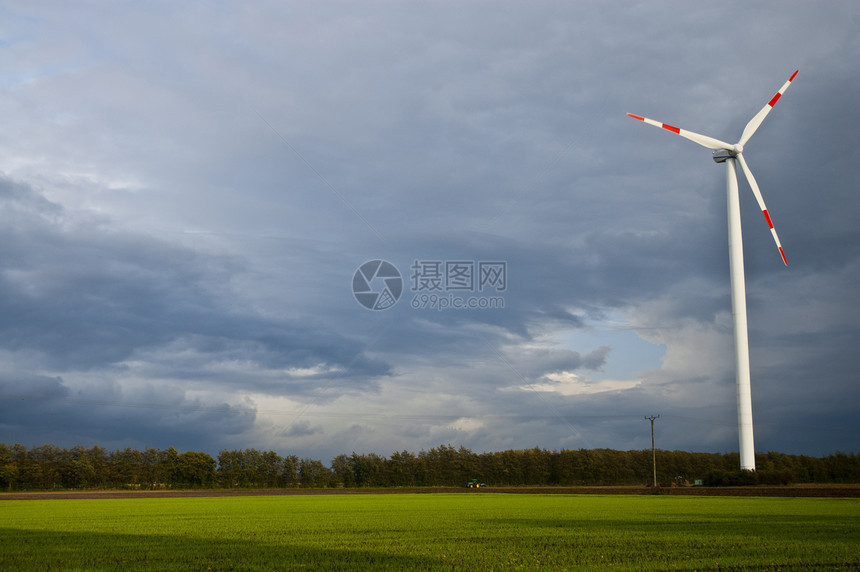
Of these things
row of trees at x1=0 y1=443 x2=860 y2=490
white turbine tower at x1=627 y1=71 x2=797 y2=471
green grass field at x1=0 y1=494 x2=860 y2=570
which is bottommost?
row of trees at x1=0 y1=443 x2=860 y2=490

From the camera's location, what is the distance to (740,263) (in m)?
77.1

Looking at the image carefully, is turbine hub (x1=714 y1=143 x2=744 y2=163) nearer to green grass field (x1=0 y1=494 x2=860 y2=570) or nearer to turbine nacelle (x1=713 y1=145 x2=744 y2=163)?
turbine nacelle (x1=713 y1=145 x2=744 y2=163)

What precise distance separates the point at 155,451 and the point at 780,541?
489 ft

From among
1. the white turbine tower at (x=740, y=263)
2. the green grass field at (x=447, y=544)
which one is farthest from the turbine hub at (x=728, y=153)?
the green grass field at (x=447, y=544)

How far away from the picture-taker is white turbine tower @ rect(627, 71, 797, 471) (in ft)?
249

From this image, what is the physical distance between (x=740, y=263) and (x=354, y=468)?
10510 cm

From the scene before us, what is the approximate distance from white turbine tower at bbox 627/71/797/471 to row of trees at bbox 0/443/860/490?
43094 mm

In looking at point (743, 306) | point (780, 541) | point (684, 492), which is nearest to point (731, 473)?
point (684, 492)

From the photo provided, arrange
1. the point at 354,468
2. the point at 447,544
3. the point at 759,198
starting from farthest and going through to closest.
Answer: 1. the point at 354,468
2. the point at 759,198
3. the point at 447,544

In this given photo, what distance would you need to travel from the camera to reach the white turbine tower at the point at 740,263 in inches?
2982

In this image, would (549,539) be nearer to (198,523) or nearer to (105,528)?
(198,523)

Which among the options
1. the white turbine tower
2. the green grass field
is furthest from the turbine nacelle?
the green grass field

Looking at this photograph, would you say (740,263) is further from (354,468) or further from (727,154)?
(354,468)

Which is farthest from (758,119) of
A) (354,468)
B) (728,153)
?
(354,468)
